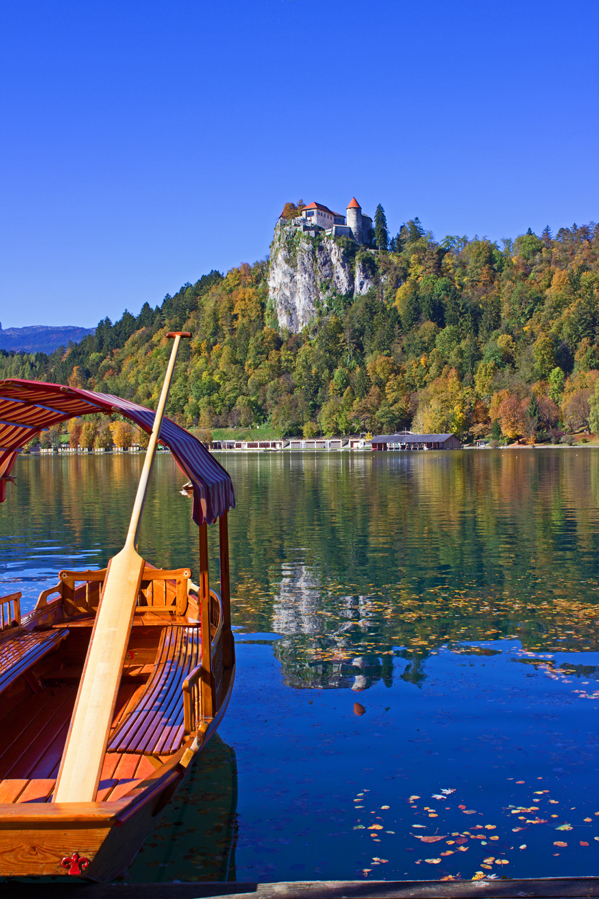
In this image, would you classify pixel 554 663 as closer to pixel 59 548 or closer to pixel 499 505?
pixel 59 548

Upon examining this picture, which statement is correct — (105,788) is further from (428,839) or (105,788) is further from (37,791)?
(428,839)

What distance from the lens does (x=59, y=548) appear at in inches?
1171

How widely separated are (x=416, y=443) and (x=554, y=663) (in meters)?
159

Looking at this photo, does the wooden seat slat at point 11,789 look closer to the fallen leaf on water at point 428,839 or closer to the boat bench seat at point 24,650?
the boat bench seat at point 24,650

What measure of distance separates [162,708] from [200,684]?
563 mm

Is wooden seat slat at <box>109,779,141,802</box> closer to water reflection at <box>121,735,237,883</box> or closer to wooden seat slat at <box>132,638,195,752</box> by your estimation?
wooden seat slat at <box>132,638,195,752</box>

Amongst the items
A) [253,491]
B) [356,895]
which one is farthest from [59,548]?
[253,491]

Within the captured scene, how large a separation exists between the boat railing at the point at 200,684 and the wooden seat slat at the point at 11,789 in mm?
1727

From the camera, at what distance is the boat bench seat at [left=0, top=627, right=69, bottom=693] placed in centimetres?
988

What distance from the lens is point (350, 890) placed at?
6.33m

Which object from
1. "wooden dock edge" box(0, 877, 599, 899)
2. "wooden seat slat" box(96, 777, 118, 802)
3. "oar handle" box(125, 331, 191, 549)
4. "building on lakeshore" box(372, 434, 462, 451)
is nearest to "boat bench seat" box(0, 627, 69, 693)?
"wooden seat slat" box(96, 777, 118, 802)

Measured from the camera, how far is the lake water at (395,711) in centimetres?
789

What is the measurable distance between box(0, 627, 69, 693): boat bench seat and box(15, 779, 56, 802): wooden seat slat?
2.19 metres

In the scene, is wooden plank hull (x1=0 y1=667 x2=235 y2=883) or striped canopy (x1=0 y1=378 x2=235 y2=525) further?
striped canopy (x1=0 y1=378 x2=235 y2=525)
